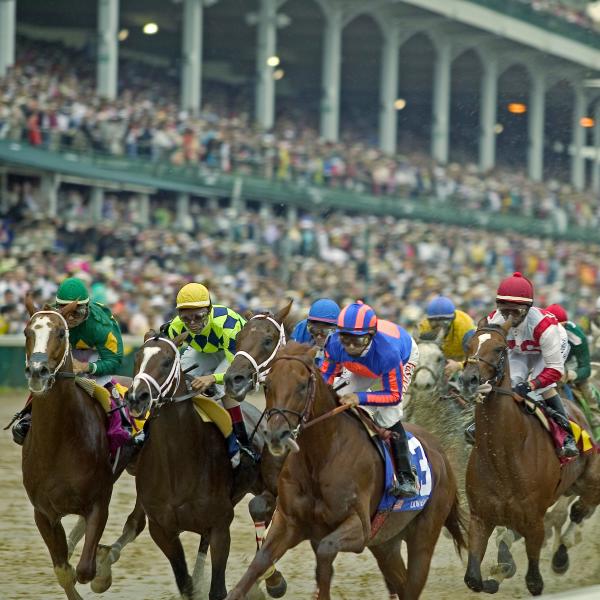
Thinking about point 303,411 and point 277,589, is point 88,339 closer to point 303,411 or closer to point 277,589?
point 277,589

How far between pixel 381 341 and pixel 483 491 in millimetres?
1487

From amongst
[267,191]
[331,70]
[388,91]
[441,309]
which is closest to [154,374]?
[441,309]

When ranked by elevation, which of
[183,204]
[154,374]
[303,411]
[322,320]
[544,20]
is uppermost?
[544,20]

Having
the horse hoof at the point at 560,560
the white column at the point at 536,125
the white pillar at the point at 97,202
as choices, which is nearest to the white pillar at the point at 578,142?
the white column at the point at 536,125

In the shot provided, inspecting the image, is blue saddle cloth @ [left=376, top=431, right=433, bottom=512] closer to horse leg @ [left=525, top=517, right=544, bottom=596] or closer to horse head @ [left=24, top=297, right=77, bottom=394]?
horse leg @ [left=525, top=517, right=544, bottom=596]

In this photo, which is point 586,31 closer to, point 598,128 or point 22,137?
point 598,128

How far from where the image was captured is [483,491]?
7496mm

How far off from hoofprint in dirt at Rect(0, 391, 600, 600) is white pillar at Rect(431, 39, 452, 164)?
82.8 ft

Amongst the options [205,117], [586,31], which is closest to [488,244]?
[205,117]

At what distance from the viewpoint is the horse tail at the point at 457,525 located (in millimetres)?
7469

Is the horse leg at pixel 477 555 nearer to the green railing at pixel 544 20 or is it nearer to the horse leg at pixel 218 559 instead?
the horse leg at pixel 218 559

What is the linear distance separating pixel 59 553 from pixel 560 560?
12.0ft

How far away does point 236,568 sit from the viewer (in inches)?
327

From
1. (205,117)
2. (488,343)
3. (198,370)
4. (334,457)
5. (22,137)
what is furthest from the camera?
(205,117)
